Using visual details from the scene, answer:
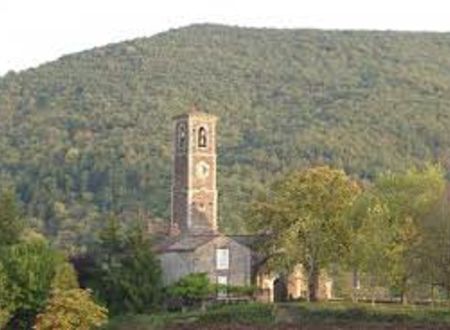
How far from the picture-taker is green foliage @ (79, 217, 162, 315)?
3017 inches

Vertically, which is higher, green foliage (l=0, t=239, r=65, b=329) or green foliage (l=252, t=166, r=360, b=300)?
green foliage (l=252, t=166, r=360, b=300)

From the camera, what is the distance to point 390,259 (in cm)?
7256

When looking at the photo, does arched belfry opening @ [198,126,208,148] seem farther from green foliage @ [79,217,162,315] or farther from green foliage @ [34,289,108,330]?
green foliage @ [34,289,108,330]

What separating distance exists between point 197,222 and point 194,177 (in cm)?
309

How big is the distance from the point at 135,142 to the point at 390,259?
76148 millimetres

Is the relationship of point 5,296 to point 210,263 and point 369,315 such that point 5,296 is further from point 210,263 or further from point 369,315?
point 369,315

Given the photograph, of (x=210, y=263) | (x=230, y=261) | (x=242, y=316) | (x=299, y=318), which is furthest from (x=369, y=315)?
(x=210, y=263)

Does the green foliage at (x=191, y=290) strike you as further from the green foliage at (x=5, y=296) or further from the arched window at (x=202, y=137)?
the arched window at (x=202, y=137)

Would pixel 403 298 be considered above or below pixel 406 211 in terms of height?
below

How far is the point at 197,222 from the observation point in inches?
3538

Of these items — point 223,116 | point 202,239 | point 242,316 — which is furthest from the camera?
point 223,116

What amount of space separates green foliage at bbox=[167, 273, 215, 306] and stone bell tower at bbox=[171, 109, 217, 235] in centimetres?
887

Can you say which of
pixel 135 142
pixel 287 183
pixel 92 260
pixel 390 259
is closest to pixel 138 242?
pixel 92 260

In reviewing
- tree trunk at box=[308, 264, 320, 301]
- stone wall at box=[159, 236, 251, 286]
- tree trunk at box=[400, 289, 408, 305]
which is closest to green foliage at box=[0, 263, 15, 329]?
stone wall at box=[159, 236, 251, 286]
